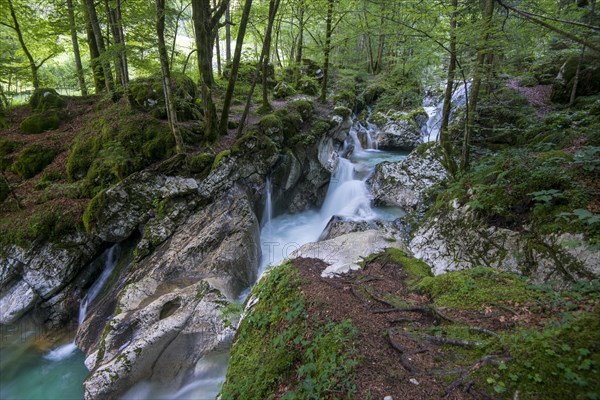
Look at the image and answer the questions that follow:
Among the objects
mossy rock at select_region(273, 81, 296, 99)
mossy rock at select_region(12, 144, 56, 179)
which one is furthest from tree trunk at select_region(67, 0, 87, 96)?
mossy rock at select_region(273, 81, 296, 99)

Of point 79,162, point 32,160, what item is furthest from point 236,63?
point 32,160

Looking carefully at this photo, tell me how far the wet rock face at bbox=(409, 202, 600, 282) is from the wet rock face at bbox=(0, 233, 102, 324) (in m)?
9.30

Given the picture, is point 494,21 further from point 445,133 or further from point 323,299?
point 323,299

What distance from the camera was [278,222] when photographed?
11.2 metres

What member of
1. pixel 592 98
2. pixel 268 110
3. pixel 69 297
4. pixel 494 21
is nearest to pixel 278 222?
pixel 268 110

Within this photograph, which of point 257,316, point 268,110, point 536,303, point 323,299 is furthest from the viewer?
point 268,110

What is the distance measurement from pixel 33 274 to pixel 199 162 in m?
5.20

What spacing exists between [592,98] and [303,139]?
957cm

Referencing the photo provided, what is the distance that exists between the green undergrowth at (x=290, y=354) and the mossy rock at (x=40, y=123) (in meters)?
12.6

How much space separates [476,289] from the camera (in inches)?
139

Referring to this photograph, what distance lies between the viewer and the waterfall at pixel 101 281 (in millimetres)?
7632

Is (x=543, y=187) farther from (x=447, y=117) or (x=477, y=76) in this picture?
(x=447, y=117)

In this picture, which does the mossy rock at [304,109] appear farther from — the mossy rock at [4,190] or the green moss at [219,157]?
the mossy rock at [4,190]

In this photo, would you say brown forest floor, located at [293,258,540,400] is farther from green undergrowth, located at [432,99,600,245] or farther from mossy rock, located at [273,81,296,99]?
mossy rock, located at [273,81,296,99]
